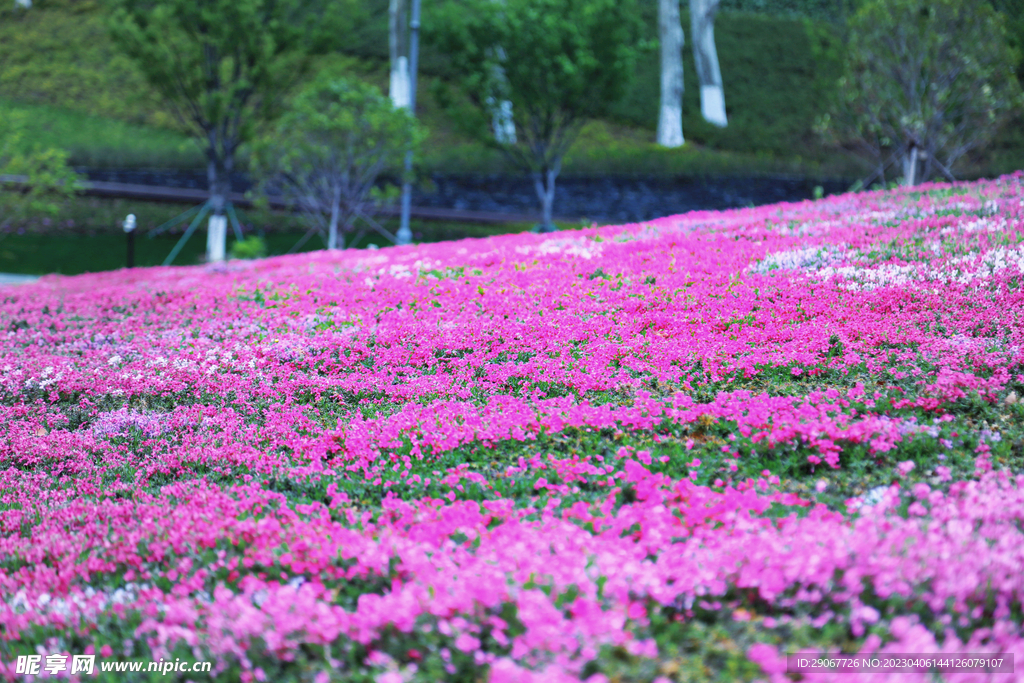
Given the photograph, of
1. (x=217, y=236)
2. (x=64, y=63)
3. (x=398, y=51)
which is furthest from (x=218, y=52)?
(x=64, y=63)

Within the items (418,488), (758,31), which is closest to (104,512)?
(418,488)

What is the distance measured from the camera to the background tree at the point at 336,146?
64.4ft

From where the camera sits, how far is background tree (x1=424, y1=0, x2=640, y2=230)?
2119 centimetres

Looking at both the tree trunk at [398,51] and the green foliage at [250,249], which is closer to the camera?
the green foliage at [250,249]

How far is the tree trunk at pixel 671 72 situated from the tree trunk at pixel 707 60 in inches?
65.3

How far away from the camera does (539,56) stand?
2123cm

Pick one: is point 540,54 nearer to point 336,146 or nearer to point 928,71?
point 336,146

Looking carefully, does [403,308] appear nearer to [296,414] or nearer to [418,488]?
[296,414]

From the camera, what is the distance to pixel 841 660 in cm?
271

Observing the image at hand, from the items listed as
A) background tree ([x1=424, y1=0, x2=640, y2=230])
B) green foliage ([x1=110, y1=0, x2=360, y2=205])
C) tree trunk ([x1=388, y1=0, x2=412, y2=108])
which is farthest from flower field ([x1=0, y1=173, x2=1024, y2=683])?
tree trunk ([x1=388, y1=0, x2=412, y2=108])

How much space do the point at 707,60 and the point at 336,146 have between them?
19229mm

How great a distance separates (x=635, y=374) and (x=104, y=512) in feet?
15.1

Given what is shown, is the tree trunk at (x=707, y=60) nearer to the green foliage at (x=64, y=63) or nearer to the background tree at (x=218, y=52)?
the background tree at (x=218, y=52)

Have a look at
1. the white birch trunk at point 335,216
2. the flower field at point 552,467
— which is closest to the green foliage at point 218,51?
the white birch trunk at point 335,216
